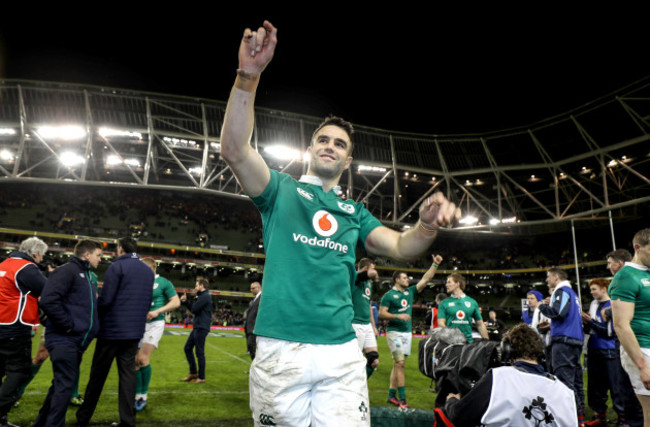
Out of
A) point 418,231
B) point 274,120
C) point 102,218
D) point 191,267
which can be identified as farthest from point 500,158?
point 102,218

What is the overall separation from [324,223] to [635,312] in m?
3.43

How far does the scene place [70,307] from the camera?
14.4 ft

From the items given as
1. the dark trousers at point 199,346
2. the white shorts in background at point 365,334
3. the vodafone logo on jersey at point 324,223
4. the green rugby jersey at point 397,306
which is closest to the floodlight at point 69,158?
the dark trousers at point 199,346

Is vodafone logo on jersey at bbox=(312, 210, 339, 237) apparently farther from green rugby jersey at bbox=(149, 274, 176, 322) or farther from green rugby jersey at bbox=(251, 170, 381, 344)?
green rugby jersey at bbox=(149, 274, 176, 322)

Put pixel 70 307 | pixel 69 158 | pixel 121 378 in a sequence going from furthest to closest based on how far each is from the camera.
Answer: pixel 69 158 → pixel 121 378 → pixel 70 307

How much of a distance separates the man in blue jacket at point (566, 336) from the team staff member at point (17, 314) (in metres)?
7.19

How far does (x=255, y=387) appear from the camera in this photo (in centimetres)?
174

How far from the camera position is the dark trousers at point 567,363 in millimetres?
5934

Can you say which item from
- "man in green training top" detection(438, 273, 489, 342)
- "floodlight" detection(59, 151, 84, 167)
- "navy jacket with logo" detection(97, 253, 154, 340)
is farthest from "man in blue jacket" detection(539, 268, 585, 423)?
"floodlight" detection(59, 151, 84, 167)

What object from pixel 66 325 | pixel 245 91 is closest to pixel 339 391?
pixel 245 91

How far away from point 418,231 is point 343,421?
2.99ft

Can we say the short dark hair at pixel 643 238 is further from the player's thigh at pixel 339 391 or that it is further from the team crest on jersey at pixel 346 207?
the player's thigh at pixel 339 391

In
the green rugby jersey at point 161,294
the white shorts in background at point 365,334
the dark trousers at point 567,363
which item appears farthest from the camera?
the green rugby jersey at point 161,294

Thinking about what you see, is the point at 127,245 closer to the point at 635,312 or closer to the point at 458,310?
the point at 635,312
